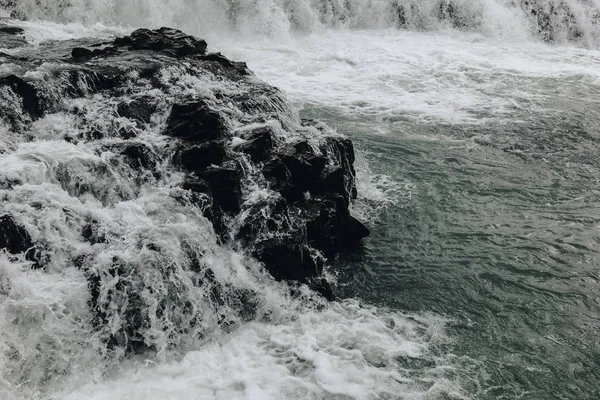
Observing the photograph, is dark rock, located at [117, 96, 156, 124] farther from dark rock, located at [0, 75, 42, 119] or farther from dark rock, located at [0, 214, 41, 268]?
dark rock, located at [0, 214, 41, 268]

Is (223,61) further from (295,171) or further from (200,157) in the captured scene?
(295,171)

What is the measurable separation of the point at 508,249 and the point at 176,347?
5157 mm

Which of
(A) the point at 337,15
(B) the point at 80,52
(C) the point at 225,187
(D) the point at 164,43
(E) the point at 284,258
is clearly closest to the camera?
(E) the point at 284,258

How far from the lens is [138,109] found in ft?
26.8

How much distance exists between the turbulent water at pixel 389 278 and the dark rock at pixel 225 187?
1.58ft

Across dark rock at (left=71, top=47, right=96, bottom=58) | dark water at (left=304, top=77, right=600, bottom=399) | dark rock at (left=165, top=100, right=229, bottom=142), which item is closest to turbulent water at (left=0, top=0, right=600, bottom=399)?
dark water at (left=304, top=77, right=600, bottom=399)

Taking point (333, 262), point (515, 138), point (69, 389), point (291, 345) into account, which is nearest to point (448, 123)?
point (515, 138)

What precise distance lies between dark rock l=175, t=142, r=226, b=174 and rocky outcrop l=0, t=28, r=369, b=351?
0.01 metres

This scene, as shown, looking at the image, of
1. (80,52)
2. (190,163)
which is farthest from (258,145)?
(80,52)

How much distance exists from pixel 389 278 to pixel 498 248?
195 centimetres

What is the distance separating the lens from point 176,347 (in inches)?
223

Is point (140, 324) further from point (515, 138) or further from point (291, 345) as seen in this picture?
point (515, 138)

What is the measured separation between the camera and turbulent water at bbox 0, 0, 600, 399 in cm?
526

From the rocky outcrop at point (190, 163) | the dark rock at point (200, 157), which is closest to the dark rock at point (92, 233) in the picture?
the rocky outcrop at point (190, 163)
